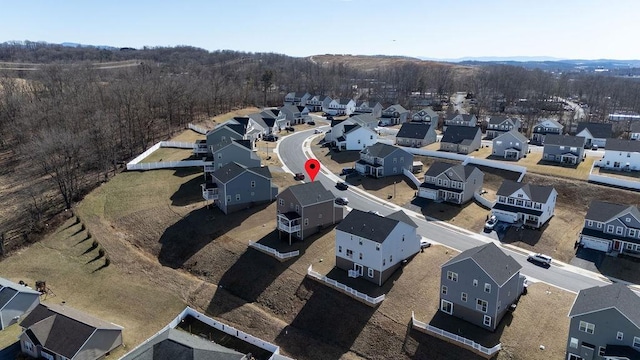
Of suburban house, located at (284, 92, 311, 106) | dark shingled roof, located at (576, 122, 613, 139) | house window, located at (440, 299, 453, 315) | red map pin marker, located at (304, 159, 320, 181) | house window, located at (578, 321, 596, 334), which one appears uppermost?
suburban house, located at (284, 92, 311, 106)

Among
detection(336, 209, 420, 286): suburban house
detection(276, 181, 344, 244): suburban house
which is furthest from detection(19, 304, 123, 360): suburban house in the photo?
detection(336, 209, 420, 286): suburban house

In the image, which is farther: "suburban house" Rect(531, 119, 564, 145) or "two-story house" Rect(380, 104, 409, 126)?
"two-story house" Rect(380, 104, 409, 126)

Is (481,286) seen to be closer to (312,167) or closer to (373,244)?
(373,244)

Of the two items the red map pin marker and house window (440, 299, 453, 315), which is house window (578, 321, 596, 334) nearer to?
house window (440, 299, 453, 315)

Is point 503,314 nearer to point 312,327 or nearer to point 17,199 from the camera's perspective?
point 312,327

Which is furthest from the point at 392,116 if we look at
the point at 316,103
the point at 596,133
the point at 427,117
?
the point at 596,133

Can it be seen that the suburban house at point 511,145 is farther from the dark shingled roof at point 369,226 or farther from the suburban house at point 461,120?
Answer: the dark shingled roof at point 369,226
